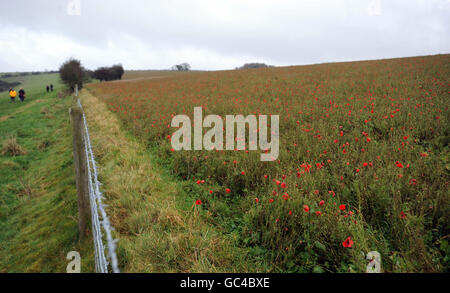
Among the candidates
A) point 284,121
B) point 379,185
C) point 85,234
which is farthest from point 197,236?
point 284,121

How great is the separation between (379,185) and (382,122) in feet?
9.55

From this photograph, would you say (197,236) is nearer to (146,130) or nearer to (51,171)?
(146,130)

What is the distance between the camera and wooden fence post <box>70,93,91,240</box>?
300 centimetres

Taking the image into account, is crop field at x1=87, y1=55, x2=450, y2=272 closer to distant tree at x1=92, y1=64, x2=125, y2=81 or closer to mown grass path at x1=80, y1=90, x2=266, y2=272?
mown grass path at x1=80, y1=90, x2=266, y2=272

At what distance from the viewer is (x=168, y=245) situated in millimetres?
2508

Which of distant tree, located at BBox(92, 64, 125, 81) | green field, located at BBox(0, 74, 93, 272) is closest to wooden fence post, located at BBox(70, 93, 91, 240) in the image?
green field, located at BBox(0, 74, 93, 272)

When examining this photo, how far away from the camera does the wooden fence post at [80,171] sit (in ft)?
9.84

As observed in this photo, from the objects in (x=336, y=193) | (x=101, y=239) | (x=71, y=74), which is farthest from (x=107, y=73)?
(x=336, y=193)

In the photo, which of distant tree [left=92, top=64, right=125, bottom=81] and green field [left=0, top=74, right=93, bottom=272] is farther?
distant tree [left=92, top=64, right=125, bottom=81]

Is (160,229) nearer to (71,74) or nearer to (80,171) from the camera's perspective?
(80,171)

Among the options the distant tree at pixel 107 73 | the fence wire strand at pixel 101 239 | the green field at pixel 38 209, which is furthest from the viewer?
the distant tree at pixel 107 73

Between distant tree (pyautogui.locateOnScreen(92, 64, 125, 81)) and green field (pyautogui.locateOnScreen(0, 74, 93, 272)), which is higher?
distant tree (pyautogui.locateOnScreen(92, 64, 125, 81))

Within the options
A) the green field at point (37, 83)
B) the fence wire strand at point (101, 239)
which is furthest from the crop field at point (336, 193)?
the green field at point (37, 83)

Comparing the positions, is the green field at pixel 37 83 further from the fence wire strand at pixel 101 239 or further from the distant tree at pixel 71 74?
the fence wire strand at pixel 101 239
